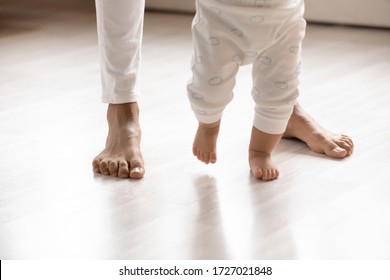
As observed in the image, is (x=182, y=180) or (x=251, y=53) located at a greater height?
(x=251, y=53)

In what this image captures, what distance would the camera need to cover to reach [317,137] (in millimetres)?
1912

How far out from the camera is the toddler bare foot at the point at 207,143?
1779mm

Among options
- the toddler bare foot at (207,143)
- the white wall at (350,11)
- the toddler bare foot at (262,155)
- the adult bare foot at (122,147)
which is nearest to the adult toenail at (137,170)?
the adult bare foot at (122,147)

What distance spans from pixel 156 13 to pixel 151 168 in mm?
2046

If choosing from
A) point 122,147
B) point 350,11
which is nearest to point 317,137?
point 122,147

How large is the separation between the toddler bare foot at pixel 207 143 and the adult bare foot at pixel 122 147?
0.41 feet

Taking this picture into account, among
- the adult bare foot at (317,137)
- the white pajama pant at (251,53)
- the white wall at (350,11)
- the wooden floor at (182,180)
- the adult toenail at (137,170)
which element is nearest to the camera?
the wooden floor at (182,180)

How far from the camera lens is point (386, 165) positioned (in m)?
1.81

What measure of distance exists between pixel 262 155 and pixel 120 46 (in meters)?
0.39

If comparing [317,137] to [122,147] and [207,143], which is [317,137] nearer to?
[207,143]

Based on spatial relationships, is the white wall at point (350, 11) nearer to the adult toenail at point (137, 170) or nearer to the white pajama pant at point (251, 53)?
the white pajama pant at point (251, 53)

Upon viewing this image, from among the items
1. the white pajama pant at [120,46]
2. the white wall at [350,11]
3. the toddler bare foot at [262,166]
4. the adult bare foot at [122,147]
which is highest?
the white pajama pant at [120,46]

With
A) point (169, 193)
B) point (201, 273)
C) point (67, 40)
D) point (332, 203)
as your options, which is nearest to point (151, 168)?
point (169, 193)

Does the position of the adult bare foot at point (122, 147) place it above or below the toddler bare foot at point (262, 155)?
below
